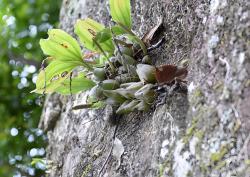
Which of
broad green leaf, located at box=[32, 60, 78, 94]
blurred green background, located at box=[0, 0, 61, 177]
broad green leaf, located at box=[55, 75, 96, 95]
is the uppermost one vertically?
broad green leaf, located at box=[32, 60, 78, 94]

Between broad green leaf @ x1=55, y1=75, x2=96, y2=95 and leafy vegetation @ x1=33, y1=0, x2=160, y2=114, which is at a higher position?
leafy vegetation @ x1=33, y1=0, x2=160, y2=114

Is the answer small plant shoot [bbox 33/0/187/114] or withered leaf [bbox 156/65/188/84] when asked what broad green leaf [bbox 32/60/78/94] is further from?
withered leaf [bbox 156/65/188/84]

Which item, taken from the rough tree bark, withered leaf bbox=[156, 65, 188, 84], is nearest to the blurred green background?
the rough tree bark

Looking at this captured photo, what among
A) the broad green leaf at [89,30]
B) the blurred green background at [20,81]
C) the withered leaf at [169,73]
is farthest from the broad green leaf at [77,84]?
the blurred green background at [20,81]

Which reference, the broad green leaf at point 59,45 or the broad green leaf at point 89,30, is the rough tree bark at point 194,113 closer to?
the broad green leaf at point 89,30

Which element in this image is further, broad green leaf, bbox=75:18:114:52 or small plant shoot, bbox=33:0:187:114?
broad green leaf, bbox=75:18:114:52

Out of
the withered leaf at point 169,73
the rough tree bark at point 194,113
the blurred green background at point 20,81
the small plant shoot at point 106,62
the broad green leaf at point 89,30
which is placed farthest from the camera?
the blurred green background at point 20,81

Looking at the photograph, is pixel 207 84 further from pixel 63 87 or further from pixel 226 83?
pixel 63 87

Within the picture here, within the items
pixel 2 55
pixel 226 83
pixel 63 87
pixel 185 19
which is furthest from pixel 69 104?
pixel 2 55
